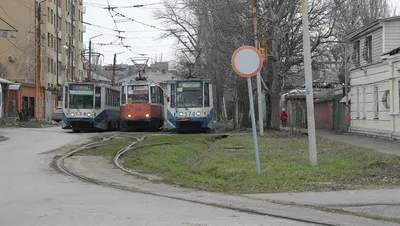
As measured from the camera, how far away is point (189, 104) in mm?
29719

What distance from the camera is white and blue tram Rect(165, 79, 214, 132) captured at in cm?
2953

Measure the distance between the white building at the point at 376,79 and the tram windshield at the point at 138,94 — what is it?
12483mm

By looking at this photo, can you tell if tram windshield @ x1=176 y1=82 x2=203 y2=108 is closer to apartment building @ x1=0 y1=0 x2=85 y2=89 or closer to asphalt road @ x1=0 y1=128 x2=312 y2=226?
asphalt road @ x1=0 y1=128 x2=312 y2=226

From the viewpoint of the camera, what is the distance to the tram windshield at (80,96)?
31.3 m

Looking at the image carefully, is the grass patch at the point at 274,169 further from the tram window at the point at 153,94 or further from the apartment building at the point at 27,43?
the apartment building at the point at 27,43

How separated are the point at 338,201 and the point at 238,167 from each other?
4.36m

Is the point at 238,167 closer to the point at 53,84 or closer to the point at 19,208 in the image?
the point at 19,208

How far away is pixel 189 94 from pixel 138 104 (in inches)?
156

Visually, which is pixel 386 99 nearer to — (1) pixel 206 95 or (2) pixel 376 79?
(2) pixel 376 79

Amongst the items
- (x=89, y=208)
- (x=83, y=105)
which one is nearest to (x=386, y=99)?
(x=83, y=105)

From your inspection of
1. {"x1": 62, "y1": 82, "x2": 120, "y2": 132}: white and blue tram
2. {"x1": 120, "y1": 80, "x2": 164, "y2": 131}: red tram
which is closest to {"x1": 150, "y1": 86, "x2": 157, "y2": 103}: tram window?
{"x1": 120, "y1": 80, "x2": 164, "y2": 131}: red tram

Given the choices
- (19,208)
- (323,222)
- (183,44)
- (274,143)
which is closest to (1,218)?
(19,208)

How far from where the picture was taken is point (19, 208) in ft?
27.7

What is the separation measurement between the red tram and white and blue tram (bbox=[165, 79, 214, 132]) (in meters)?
2.59
